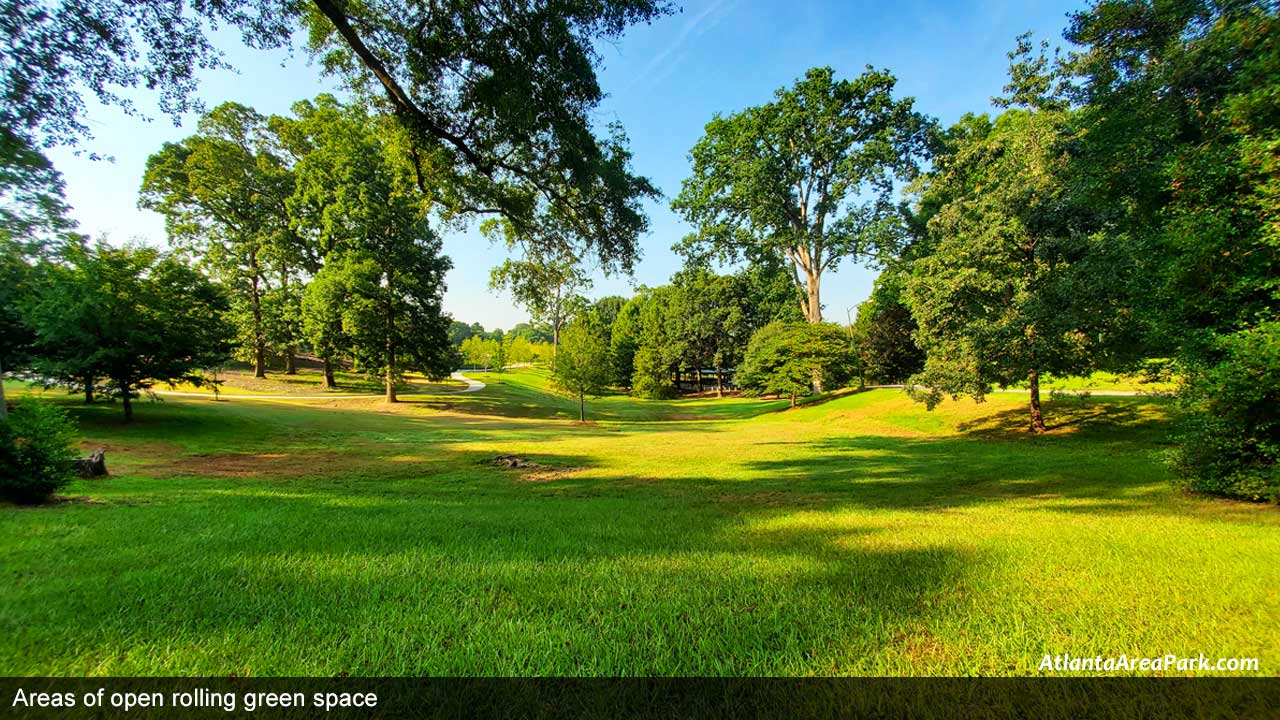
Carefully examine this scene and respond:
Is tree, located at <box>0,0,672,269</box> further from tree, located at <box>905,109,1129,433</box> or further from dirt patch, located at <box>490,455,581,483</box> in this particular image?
tree, located at <box>905,109,1129,433</box>

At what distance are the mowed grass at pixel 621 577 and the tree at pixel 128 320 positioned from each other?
24.3ft

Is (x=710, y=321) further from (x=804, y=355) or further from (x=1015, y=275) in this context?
(x=1015, y=275)

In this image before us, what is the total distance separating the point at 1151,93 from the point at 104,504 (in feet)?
64.2

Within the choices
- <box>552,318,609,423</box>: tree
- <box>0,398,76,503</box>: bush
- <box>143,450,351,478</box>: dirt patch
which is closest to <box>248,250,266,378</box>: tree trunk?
<box>552,318,609,423</box>: tree

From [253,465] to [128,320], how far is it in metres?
7.94

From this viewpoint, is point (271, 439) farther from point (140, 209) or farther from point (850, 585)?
point (140, 209)

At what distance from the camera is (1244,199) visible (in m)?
5.93

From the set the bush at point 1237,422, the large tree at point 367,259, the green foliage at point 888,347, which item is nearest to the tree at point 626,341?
the green foliage at point 888,347

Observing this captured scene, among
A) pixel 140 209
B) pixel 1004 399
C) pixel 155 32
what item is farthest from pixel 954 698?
pixel 140 209

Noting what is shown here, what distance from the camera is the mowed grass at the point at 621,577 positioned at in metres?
2.14

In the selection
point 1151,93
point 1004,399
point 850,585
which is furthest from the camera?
point 1004,399

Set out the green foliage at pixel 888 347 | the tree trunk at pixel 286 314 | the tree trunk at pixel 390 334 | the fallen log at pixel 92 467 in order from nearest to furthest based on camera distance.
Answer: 1. the fallen log at pixel 92 467
2. the tree trunk at pixel 390 334
3. the tree trunk at pixel 286 314
4. the green foliage at pixel 888 347

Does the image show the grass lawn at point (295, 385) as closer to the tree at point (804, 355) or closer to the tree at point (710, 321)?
the tree at point (804, 355)
